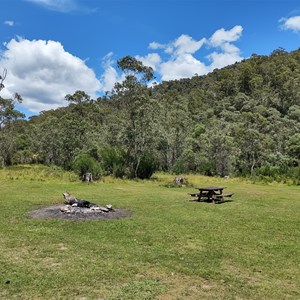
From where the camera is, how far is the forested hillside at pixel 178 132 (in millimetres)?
28156

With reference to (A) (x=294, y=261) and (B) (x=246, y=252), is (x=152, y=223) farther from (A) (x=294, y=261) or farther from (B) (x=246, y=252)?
(A) (x=294, y=261)

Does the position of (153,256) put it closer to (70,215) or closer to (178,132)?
(70,215)

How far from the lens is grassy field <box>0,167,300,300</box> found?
504 cm

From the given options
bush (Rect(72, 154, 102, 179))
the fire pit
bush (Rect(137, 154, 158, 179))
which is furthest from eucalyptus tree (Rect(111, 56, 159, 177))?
the fire pit

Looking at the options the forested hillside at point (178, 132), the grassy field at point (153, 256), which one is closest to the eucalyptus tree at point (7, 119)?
the forested hillside at point (178, 132)

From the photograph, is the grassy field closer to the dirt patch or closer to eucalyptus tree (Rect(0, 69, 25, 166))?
the dirt patch

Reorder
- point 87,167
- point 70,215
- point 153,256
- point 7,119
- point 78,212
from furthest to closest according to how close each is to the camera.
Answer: point 7,119 → point 87,167 → point 78,212 → point 70,215 → point 153,256

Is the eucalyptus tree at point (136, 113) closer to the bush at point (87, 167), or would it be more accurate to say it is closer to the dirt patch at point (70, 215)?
the bush at point (87, 167)

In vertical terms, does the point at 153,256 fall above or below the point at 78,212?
below

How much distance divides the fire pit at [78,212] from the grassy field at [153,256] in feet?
1.51

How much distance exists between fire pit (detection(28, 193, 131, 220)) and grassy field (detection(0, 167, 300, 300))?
460mm

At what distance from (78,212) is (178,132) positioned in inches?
1430

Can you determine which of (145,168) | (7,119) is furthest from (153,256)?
(7,119)

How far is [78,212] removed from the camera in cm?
1032
